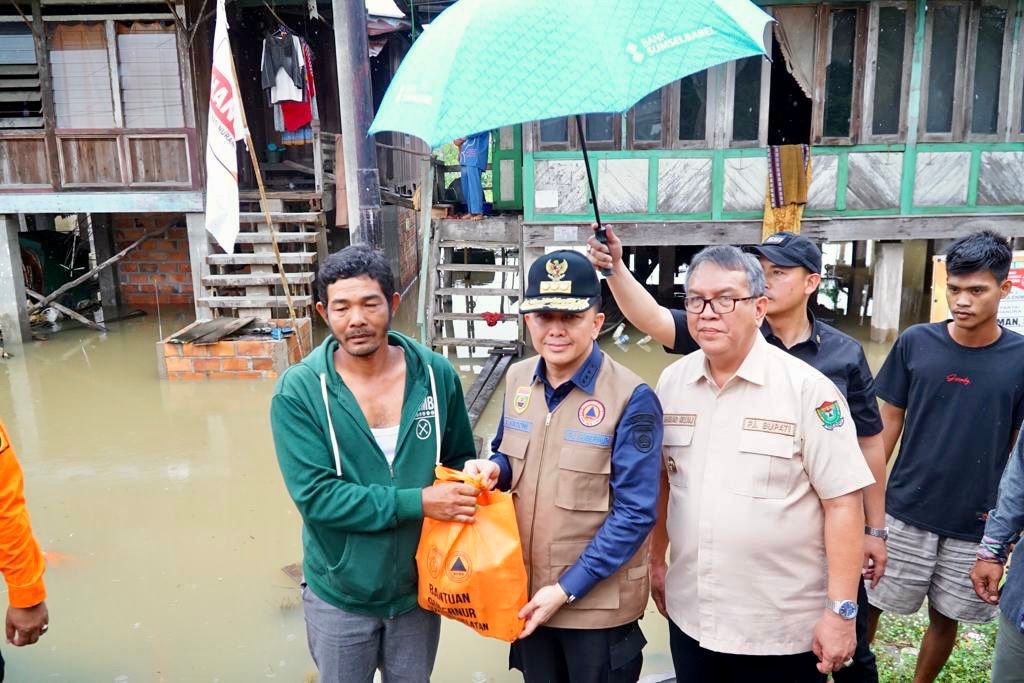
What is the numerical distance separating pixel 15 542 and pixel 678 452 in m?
1.94

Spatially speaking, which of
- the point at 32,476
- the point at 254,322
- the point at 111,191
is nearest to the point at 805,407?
the point at 32,476

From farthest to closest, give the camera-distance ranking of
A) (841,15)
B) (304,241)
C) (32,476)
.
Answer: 1. (304,241)
2. (841,15)
3. (32,476)

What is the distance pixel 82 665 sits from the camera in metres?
3.26

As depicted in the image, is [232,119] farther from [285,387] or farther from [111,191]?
[111,191]

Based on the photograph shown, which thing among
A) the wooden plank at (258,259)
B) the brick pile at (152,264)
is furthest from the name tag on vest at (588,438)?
the brick pile at (152,264)

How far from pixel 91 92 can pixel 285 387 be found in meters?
9.50

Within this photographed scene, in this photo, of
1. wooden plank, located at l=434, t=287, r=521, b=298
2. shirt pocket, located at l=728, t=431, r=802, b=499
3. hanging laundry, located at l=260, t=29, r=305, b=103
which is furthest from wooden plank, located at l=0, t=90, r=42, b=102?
shirt pocket, located at l=728, t=431, r=802, b=499

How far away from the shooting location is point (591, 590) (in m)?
1.96

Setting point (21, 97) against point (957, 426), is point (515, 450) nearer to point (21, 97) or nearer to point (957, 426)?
point (957, 426)

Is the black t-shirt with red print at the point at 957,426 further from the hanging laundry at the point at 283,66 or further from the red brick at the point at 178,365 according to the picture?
the hanging laundry at the point at 283,66

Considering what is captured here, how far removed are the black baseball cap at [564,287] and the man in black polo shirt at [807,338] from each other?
293mm

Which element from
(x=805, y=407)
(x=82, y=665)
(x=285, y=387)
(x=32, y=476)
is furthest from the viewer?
(x=32, y=476)

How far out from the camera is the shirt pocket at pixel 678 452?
204cm

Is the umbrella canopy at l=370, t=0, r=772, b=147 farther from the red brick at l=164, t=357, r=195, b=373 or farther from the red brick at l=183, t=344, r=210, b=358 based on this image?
the red brick at l=164, t=357, r=195, b=373
